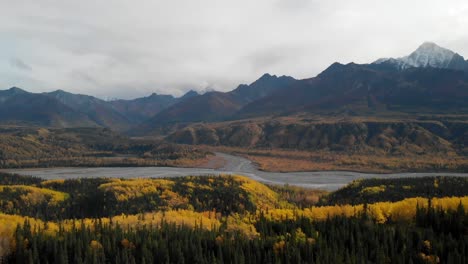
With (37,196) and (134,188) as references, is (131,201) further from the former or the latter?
(37,196)

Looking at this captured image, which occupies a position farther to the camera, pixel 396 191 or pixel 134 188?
pixel 396 191

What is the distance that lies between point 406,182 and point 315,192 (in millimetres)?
26687

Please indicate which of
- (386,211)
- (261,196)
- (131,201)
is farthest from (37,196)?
(386,211)

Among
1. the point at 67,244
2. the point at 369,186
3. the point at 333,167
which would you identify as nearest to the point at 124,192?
the point at 67,244

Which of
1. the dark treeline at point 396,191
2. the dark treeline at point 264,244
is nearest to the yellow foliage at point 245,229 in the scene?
the dark treeline at point 264,244

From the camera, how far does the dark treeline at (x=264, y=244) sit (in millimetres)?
42219

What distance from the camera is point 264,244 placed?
157 feet

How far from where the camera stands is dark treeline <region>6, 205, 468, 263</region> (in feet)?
139

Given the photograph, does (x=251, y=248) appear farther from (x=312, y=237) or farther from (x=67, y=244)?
(x=67, y=244)

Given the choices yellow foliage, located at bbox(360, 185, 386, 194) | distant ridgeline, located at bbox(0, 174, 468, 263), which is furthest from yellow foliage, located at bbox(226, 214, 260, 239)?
yellow foliage, located at bbox(360, 185, 386, 194)

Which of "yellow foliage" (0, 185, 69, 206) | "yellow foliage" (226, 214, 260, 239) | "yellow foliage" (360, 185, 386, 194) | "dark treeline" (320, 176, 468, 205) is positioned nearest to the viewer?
"yellow foliage" (226, 214, 260, 239)

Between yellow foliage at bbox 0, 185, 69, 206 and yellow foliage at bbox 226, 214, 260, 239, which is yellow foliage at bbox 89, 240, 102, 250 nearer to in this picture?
yellow foliage at bbox 226, 214, 260, 239

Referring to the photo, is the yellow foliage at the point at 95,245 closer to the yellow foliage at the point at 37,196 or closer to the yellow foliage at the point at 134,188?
the yellow foliage at the point at 134,188

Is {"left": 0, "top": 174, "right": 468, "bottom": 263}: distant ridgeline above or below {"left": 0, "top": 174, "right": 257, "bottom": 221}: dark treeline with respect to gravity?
above
